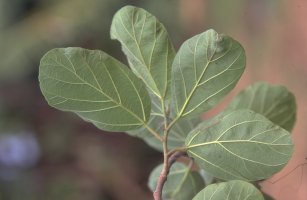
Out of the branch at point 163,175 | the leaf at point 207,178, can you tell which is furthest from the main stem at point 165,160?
the leaf at point 207,178

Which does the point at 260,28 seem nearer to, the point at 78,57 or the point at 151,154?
the point at 78,57

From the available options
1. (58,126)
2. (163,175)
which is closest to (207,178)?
(163,175)

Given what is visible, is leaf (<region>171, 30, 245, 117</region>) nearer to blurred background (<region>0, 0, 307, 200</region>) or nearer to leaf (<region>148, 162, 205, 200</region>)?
leaf (<region>148, 162, 205, 200</region>)

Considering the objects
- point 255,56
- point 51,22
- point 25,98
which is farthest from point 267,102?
point 25,98

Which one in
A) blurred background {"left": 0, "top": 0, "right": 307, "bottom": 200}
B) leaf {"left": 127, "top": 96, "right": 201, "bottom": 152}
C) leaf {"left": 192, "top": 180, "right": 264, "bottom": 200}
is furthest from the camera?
blurred background {"left": 0, "top": 0, "right": 307, "bottom": 200}

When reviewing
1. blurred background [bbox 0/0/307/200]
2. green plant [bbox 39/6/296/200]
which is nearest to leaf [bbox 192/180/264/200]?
green plant [bbox 39/6/296/200]

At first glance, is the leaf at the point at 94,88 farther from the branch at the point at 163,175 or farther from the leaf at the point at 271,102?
the leaf at the point at 271,102
